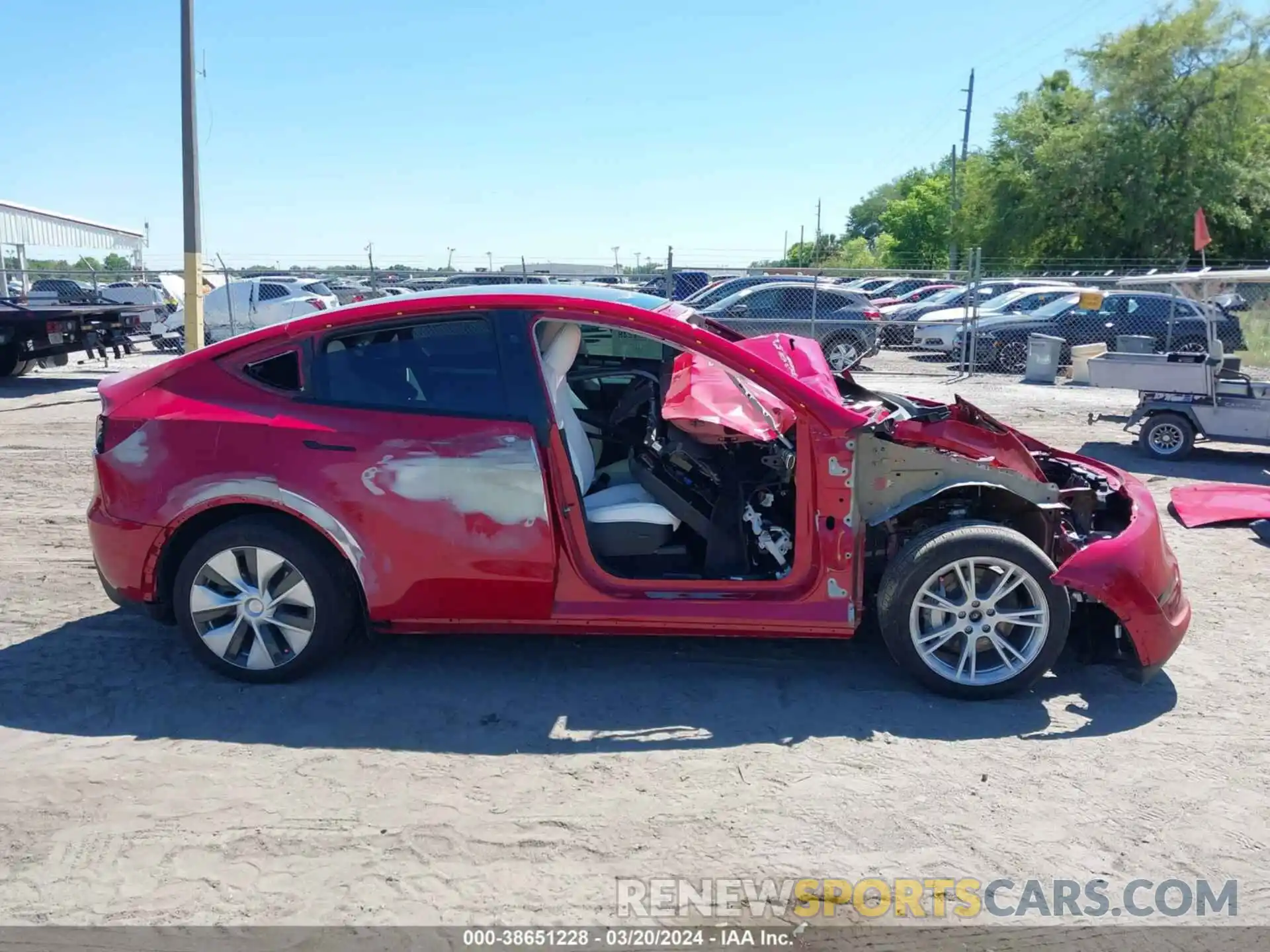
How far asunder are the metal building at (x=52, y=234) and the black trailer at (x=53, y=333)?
10.3 meters

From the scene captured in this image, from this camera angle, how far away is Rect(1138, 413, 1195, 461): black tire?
10.4 metres

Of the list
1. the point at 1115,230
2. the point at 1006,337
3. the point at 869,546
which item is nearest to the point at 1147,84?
the point at 1115,230

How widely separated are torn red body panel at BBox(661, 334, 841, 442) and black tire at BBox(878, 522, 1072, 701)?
2.44 feet

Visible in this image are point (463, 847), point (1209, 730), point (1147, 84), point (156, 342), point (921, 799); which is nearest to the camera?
point (463, 847)

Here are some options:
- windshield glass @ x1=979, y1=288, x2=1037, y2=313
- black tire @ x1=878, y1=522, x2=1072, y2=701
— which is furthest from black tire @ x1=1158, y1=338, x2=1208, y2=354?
black tire @ x1=878, y1=522, x2=1072, y2=701

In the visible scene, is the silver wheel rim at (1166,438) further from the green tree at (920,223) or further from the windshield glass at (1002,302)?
the green tree at (920,223)

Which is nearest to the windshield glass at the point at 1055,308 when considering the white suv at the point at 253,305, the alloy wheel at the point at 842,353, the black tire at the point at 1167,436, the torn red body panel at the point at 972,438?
the alloy wheel at the point at 842,353

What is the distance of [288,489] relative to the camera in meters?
4.38

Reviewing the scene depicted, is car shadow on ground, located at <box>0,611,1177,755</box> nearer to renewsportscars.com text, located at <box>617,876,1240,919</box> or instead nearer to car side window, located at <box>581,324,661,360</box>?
renewsportscars.com text, located at <box>617,876,1240,919</box>

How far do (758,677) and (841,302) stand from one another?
1552 centimetres

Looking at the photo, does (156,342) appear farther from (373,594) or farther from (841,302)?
(373,594)

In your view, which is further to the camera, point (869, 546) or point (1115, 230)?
point (1115, 230)

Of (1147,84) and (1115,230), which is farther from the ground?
(1147,84)

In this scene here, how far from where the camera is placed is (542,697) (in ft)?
14.6
